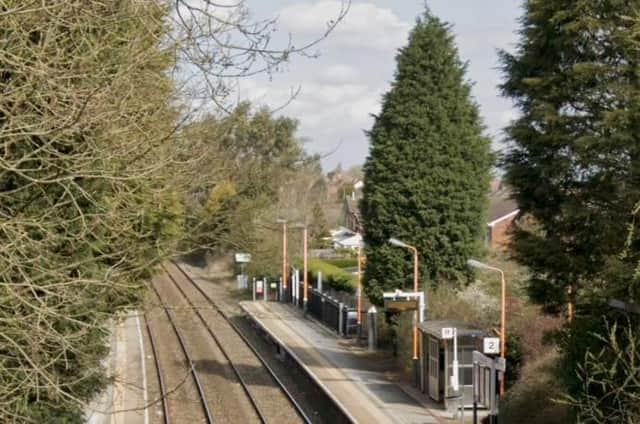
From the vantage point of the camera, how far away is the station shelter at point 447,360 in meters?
21.0

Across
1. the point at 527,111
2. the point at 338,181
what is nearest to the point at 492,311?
the point at 527,111

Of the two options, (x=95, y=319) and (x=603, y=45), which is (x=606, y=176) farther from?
(x=95, y=319)

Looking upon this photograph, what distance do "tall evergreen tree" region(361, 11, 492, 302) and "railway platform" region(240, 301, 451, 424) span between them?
2.91 meters

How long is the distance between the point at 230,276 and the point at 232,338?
20692mm

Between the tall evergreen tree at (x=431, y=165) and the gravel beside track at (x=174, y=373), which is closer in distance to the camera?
the gravel beside track at (x=174, y=373)

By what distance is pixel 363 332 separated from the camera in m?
32.4

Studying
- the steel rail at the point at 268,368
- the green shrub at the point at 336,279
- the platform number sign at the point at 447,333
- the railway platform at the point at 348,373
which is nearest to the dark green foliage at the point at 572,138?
the platform number sign at the point at 447,333

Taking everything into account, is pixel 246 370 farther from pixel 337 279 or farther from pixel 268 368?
pixel 337 279

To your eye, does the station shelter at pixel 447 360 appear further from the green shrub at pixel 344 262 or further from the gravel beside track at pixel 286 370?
the green shrub at pixel 344 262

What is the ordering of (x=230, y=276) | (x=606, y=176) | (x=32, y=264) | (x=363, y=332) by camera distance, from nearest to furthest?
(x=32, y=264)
(x=606, y=176)
(x=363, y=332)
(x=230, y=276)

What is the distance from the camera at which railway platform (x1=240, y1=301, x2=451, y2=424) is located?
2069 centimetres

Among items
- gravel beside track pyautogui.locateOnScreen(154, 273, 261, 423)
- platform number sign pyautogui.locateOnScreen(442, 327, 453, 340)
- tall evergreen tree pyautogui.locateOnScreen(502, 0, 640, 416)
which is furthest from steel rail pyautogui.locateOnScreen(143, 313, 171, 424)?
tall evergreen tree pyautogui.locateOnScreen(502, 0, 640, 416)

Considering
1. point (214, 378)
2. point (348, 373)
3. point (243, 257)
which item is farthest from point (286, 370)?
point (243, 257)

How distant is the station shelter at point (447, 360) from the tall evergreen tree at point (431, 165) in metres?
7.60
